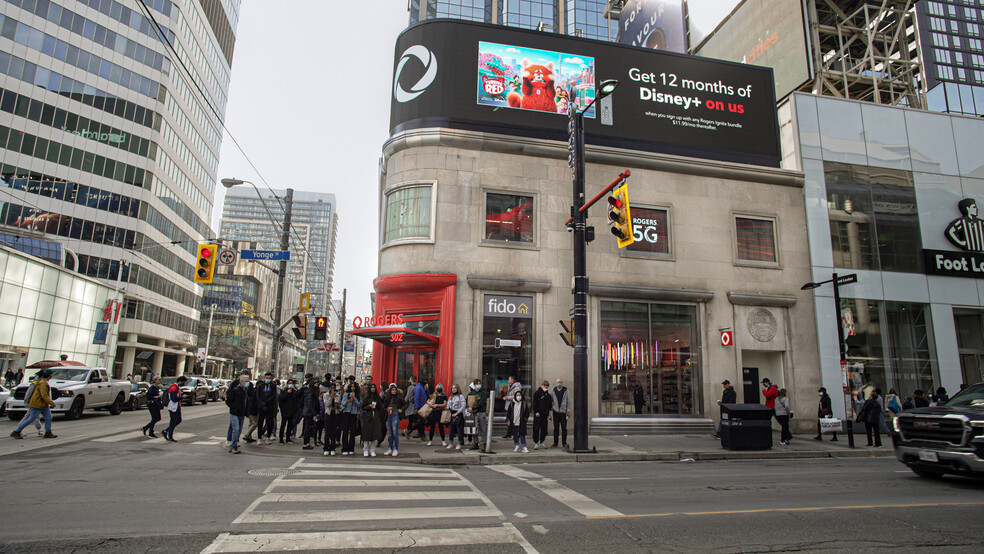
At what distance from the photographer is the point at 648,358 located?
62.2 ft

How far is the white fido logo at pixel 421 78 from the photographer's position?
1948cm

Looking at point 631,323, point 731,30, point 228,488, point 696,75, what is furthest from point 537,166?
point 731,30

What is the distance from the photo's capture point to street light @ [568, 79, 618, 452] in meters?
13.3

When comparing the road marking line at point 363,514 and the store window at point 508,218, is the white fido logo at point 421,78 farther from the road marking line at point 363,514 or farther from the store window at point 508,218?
the road marking line at point 363,514

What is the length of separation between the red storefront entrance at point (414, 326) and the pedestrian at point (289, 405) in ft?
9.34

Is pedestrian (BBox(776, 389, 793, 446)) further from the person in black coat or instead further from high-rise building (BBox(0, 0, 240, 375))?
high-rise building (BBox(0, 0, 240, 375))

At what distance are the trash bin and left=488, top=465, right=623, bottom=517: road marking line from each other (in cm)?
707

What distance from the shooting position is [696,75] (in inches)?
858

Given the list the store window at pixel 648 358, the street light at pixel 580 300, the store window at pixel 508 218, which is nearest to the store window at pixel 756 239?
the store window at pixel 648 358

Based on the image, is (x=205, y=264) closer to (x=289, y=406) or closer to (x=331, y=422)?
(x=289, y=406)

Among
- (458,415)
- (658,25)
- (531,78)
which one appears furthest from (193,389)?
(658,25)

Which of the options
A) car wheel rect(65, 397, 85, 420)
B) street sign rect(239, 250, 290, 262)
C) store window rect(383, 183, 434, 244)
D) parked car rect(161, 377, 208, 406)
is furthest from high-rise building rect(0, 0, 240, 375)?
store window rect(383, 183, 434, 244)

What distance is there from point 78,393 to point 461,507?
1966 centimetres

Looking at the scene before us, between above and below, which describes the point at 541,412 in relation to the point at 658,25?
below
